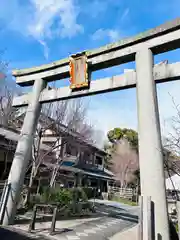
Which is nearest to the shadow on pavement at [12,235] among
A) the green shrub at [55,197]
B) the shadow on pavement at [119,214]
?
the green shrub at [55,197]

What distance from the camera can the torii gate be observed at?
14.1 feet

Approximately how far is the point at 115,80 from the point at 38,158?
6.78 m

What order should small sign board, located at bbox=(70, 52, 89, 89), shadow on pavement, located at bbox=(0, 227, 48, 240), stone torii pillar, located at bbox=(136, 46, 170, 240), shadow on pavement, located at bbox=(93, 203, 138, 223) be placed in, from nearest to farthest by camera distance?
stone torii pillar, located at bbox=(136, 46, 170, 240) < shadow on pavement, located at bbox=(0, 227, 48, 240) < small sign board, located at bbox=(70, 52, 89, 89) < shadow on pavement, located at bbox=(93, 203, 138, 223)

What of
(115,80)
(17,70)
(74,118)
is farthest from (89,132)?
(115,80)

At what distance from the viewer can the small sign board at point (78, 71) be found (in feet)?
21.3

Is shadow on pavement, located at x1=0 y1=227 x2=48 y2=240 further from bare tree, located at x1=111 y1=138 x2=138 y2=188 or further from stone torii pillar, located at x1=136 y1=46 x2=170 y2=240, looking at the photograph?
bare tree, located at x1=111 y1=138 x2=138 y2=188

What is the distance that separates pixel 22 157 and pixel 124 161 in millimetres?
25196

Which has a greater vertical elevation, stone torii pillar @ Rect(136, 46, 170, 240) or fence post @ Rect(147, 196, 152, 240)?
stone torii pillar @ Rect(136, 46, 170, 240)

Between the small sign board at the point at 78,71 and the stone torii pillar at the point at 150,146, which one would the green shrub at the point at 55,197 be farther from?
the stone torii pillar at the point at 150,146

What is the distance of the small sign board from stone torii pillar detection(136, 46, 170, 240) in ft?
5.84

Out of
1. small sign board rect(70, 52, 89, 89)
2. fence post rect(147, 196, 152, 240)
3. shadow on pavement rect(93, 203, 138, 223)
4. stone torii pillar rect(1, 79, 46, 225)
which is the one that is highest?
small sign board rect(70, 52, 89, 89)

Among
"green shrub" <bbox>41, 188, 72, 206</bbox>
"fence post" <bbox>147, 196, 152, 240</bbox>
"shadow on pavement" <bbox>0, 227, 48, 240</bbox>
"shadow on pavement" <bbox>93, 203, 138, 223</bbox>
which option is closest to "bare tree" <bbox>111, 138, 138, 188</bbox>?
"shadow on pavement" <bbox>93, 203, 138, 223</bbox>

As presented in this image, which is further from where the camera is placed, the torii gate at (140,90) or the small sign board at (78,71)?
the small sign board at (78,71)

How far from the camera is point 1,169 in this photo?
1365 centimetres
